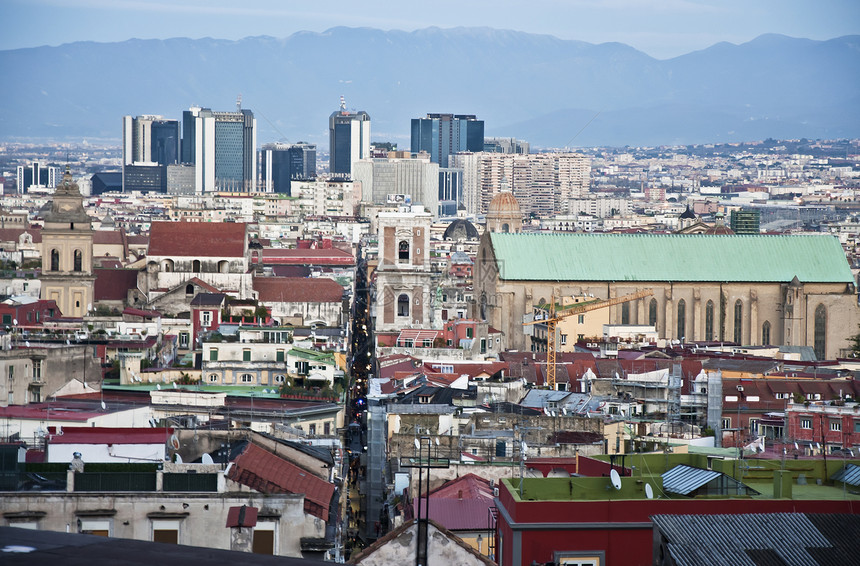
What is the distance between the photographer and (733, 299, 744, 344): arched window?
274ft

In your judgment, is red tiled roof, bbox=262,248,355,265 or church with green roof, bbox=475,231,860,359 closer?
church with green roof, bbox=475,231,860,359

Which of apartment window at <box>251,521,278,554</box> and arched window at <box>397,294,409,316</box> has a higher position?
arched window at <box>397,294,409,316</box>

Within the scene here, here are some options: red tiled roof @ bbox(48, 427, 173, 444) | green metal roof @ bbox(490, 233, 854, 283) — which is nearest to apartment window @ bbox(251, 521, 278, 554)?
red tiled roof @ bbox(48, 427, 173, 444)

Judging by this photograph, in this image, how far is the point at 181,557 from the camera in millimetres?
11328

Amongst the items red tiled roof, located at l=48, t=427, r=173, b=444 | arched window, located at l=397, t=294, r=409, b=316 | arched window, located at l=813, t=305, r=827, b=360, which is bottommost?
arched window, located at l=813, t=305, r=827, b=360

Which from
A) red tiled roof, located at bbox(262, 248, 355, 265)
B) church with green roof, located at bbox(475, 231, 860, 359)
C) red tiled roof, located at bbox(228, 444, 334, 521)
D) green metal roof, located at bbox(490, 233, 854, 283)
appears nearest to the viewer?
red tiled roof, located at bbox(228, 444, 334, 521)

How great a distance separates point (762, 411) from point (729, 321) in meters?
35.0

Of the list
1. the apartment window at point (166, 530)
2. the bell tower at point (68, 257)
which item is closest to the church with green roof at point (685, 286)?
the bell tower at point (68, 257)

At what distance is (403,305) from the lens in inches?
2913

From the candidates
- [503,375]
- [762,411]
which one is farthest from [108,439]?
[503,375]

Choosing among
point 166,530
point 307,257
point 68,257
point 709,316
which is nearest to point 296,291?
point 68,257

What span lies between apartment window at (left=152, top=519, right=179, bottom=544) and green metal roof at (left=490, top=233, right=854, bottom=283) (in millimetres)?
58816

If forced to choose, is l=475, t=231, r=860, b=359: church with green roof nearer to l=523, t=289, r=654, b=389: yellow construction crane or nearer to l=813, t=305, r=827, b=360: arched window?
l=813, t=305, r=827, b=360: arched window

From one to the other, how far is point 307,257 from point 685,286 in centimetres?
4166
